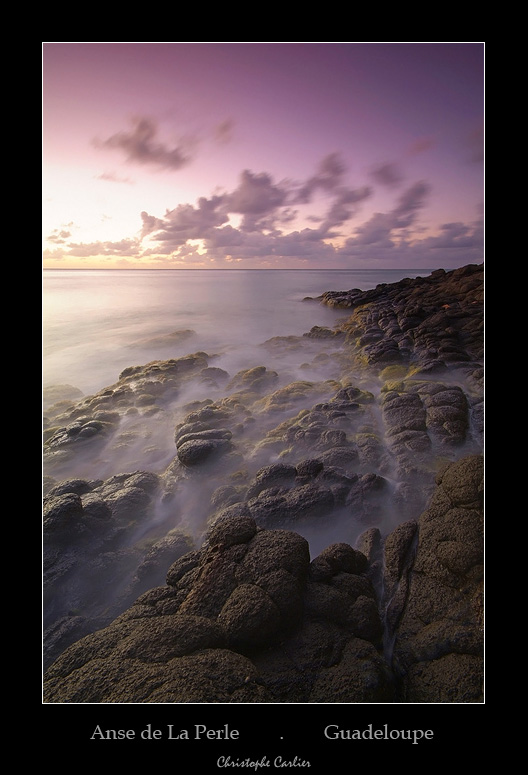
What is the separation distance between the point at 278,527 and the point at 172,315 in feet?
13.9

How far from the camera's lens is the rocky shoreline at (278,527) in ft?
8.46

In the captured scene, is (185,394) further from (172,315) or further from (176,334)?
(172,315)

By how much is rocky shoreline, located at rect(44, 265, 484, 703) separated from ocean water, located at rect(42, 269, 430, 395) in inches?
12.9

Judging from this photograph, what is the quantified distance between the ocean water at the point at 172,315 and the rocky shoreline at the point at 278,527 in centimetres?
33

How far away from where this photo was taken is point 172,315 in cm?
657

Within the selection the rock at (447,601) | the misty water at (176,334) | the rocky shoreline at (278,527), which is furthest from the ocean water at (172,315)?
the rock at (447,601)

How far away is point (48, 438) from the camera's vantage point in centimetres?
508

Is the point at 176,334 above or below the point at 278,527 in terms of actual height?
above

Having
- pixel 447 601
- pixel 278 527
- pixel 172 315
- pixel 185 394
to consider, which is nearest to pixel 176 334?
pixel 172 315

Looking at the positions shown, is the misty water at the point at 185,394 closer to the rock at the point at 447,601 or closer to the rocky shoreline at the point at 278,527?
the rocky shoreline at the point at 278,527
